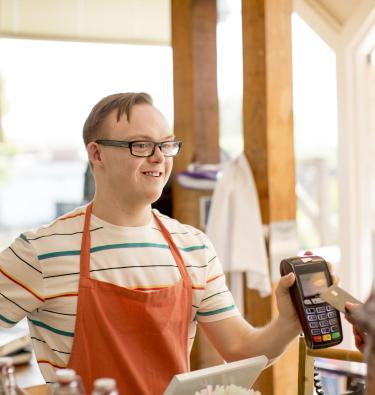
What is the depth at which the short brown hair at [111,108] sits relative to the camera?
1.79m

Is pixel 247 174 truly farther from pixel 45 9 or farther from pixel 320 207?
pixel 320 207

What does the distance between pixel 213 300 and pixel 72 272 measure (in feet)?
1.23

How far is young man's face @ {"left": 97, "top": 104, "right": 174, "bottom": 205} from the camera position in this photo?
69.3 inches

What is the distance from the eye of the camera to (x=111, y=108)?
1801 millimetres

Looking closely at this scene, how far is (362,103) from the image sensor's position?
3.70 m

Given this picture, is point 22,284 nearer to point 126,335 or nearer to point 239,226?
point 126,335

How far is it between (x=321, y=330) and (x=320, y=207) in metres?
3.57

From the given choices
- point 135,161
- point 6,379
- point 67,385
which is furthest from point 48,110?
point 67,385

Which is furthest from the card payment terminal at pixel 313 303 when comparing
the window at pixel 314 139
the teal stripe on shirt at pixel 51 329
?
the window at pixel 314 139

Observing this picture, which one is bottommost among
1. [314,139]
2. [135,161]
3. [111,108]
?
[135,161]

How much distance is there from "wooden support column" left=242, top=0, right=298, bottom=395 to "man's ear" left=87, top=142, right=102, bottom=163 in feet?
3.93

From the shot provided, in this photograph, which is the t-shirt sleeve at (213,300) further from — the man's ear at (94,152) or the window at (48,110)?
the window at (48,110)

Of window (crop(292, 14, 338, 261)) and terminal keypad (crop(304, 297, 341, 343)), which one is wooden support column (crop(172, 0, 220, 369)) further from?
terminal keypad (crop(304, 297, 341, 343))

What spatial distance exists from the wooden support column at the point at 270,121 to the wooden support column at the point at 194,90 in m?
0.46
